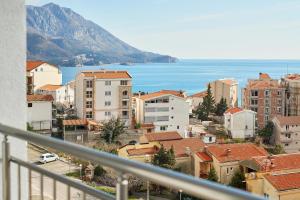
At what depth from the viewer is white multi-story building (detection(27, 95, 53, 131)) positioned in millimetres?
19938

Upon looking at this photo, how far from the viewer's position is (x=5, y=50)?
77.6 inches

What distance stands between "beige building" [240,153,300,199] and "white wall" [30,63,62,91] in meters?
15.9

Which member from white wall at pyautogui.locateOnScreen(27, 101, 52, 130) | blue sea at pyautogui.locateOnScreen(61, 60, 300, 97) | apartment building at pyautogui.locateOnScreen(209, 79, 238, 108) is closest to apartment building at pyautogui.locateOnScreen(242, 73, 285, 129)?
apartment building at pyautogui.locateOnScreen(209, 79, 238, 108)

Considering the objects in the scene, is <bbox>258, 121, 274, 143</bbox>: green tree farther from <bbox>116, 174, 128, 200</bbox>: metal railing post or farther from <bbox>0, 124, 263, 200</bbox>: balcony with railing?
<bbox>116, 174, 128, 200</bbox>: metal railing post

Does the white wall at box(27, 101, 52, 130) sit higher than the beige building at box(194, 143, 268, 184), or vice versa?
the white wall at box(27, 101, 52, 130)

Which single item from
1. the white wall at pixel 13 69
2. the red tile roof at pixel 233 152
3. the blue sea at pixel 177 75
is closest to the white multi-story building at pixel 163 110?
the red tile roof at pixel 233 152

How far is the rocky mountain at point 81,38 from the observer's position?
91956mm

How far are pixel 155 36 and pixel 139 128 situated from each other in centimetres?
5977

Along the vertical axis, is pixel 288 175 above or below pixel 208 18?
below

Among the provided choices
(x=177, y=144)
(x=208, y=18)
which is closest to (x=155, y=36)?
(x=208, y=18)

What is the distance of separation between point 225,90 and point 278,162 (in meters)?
20.9

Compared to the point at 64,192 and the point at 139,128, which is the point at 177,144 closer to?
the point at 139,128

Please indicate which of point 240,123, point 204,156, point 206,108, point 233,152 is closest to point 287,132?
point 240,123

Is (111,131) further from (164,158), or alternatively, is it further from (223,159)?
(223,159)
